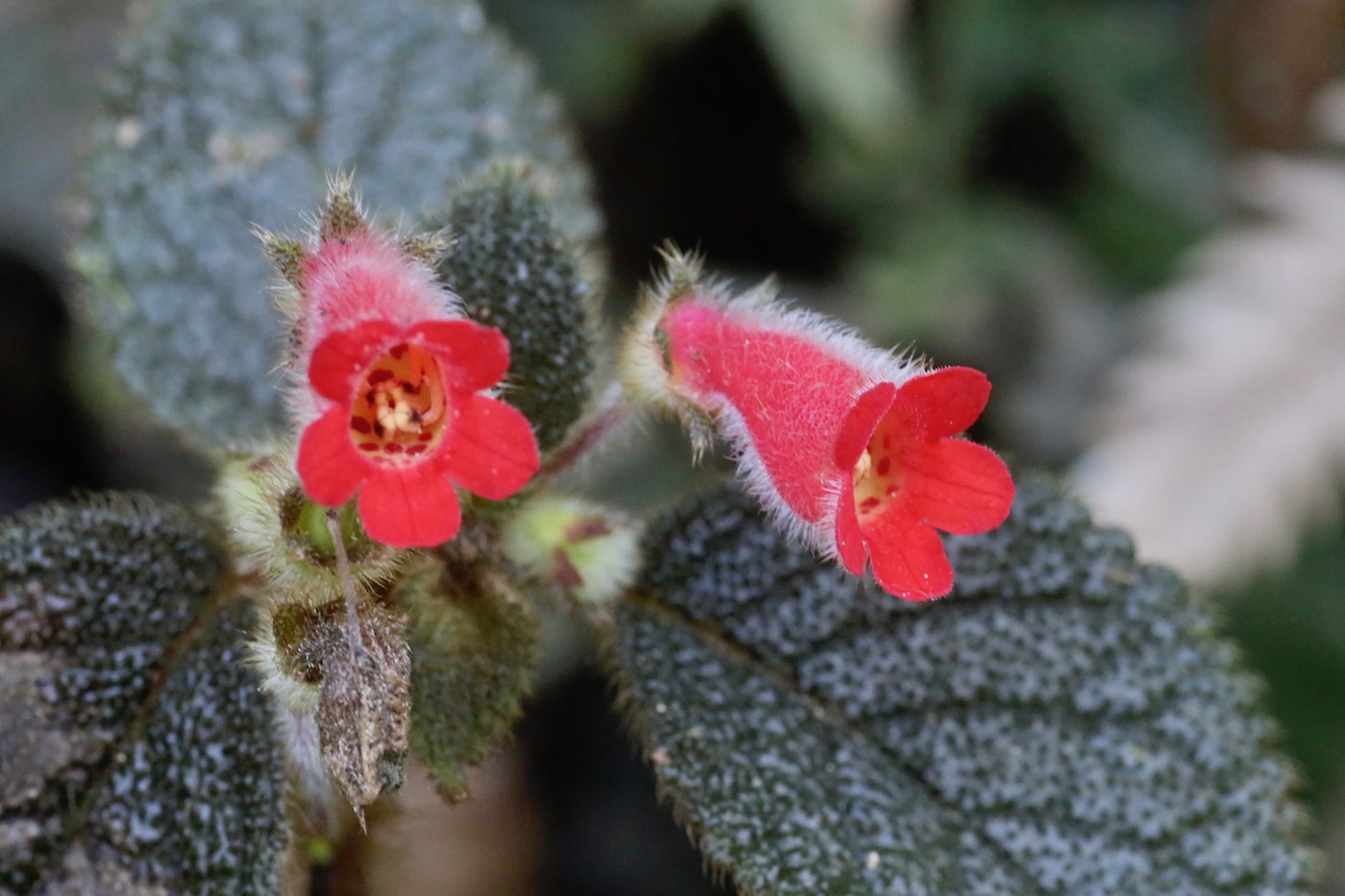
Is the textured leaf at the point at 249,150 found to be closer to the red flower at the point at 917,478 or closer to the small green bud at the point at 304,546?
the small green bud at the point at 304,546

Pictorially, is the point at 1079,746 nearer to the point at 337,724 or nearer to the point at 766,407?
the point at 766,407

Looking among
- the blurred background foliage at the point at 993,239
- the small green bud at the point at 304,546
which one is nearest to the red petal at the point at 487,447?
the small green bud at the point at 304,546

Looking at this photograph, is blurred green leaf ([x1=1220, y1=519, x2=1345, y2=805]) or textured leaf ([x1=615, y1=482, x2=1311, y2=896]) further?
blurred green leaf ([x1=1220, y1=519, x2=1345, y2=805])

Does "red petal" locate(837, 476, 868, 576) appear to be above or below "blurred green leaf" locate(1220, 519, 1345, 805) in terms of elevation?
below

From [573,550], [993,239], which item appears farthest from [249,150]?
[993,239]

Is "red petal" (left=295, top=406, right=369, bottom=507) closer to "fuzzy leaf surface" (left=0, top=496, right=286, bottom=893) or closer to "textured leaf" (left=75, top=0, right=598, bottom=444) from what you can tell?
"fuzzy leaf surface" (left=0, top=496, right=286, bottom=893)

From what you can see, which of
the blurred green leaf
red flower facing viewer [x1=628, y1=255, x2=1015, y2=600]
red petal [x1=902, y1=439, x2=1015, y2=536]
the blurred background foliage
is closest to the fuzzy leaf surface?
red flower facing viewer [x1=628, y1=255, x2=1015, y2=600]

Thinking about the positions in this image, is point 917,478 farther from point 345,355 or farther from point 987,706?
point 345,355
